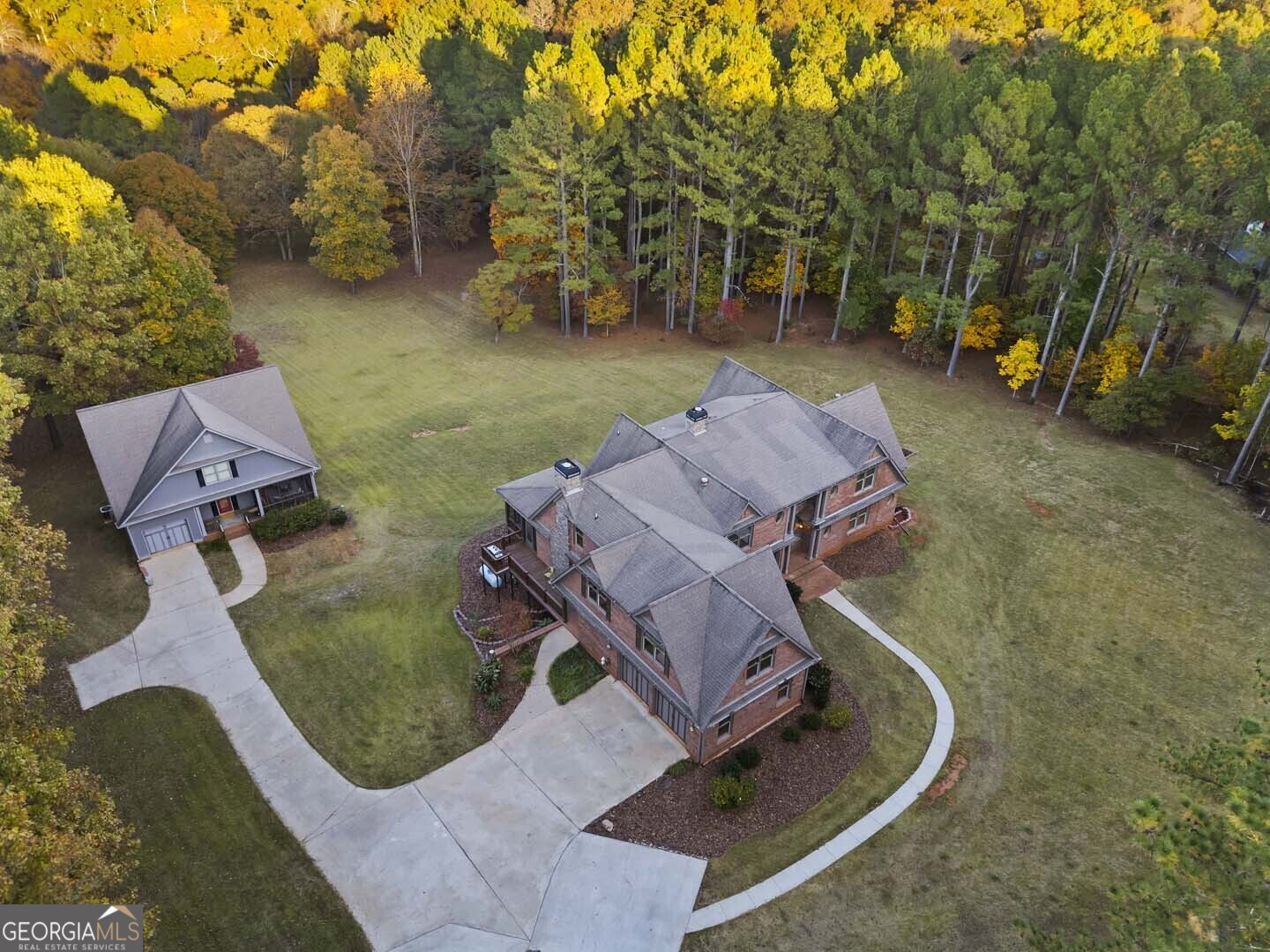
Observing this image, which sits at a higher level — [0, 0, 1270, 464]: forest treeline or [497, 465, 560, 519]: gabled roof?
[0, 0, 1270, 464]: forest treeline

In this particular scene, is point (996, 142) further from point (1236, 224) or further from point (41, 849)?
point (41, 849)

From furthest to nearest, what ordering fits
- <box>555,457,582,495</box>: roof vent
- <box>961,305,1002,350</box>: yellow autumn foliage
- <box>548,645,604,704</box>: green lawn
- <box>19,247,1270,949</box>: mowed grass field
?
1. <box>961,305,1002,350</box>: yellow autumn foliage
2. <box>555,457,582,495</box>: roof vent
3. <box>548,645,604,704</box>: green lawn
4. <box>19,247,1270,949</box>: mowed grass field

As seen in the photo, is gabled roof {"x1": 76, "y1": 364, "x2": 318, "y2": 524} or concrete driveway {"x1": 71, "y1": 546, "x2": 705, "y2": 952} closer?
concrete driveway {"x1": 71, "y1": 546, "x2": 705, "y2": 952}

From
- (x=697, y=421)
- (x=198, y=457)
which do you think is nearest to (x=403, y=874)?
(x=697, y=421)

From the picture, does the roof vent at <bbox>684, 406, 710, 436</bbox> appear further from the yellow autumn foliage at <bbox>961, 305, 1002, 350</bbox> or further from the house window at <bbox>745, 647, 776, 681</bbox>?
the yellow autumn foliage at <bbox>961, 305, 1002, 350</bbox>

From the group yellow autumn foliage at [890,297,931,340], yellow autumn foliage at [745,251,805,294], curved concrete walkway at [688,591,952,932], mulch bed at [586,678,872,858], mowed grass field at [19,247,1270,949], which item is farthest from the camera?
yellow autumn foliage at [745,251,805,294]

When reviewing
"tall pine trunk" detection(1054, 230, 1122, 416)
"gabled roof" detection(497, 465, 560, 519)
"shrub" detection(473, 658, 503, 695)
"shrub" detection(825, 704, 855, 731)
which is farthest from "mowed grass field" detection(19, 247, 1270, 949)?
"gabled roof" detection(497, 465, 560, 519)
